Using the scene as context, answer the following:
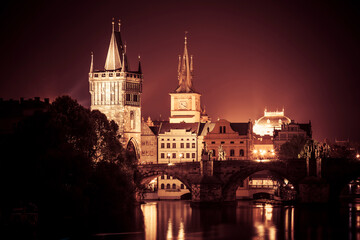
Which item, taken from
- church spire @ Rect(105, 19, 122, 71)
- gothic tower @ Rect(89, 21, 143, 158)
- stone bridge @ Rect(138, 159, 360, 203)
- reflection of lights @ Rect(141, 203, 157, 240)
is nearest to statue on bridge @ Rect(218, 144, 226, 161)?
gothic tower @ Rect(89, 21, 143, 158)

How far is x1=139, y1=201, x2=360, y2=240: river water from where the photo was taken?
9788 cm

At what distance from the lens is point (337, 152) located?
598ft

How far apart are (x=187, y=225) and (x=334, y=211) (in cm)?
2170

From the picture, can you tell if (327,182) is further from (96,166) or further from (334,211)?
(96,166)

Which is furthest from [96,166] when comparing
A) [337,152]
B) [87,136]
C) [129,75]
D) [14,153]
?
[337,152]

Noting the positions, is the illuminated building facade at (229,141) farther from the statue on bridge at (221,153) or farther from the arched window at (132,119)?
the arched window at (132,119)

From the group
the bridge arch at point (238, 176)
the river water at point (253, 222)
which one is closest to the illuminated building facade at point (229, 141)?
the bridge arch at point (238, 176)

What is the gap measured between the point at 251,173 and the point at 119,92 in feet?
112

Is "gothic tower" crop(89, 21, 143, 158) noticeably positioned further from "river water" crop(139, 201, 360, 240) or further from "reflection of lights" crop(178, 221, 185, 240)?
"reflection of lights" crop(178, 221, 185, 240)

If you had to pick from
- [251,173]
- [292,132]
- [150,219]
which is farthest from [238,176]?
[292,132]

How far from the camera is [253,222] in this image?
11050 cm

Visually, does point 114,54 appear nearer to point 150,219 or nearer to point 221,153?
point 221,153

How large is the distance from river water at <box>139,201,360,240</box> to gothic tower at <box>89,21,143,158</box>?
26.3m

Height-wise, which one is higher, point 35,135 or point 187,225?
point 35,135
